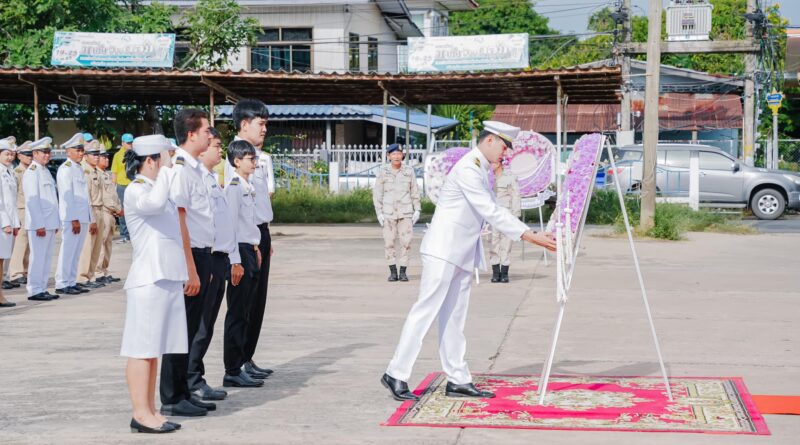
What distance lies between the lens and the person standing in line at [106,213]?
15.0 meters

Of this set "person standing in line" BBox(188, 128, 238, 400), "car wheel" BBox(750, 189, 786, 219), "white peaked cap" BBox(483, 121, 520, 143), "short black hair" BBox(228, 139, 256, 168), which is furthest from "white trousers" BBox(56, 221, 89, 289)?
"car wheel" BBox(750, 189, 786, 219)

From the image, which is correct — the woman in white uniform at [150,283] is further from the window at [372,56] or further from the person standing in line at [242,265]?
the window at [372,56]

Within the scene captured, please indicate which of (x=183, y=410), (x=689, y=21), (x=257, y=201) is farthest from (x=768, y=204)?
(x=183, y=410)

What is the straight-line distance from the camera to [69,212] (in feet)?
44.9

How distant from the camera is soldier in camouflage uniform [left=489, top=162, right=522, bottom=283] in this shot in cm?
1424

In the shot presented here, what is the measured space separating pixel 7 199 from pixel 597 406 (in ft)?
26.6

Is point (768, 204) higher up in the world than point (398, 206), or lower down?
lower down

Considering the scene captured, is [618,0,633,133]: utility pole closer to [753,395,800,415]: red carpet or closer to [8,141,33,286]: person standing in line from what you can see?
[8,141,33,286]: person standing in line

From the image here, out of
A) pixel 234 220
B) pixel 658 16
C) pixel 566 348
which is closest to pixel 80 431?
pixel 234 220

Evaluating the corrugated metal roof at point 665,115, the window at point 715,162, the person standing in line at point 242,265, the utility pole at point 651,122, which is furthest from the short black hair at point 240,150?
the corrugated metal roof at point 665,115

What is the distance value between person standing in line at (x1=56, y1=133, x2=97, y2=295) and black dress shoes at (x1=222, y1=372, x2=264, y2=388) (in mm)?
6416

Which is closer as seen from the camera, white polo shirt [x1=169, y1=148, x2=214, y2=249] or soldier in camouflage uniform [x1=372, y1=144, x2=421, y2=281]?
white polo shirt [x1=169, y1=148, x2=214, y2=249]

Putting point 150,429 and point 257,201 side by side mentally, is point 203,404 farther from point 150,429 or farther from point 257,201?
point 257,201

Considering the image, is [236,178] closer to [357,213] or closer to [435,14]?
[357,213]
